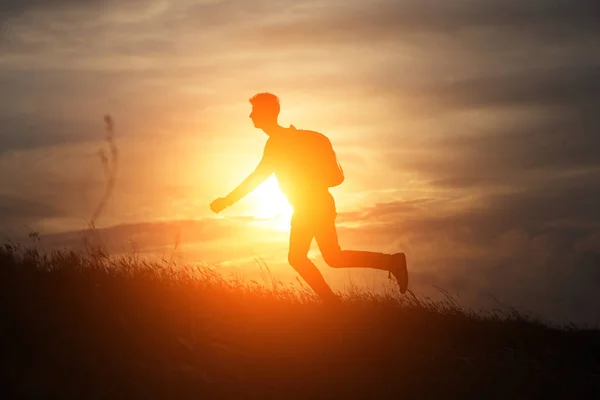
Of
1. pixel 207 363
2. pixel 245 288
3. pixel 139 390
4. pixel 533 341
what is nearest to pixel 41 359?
pixel 139 390

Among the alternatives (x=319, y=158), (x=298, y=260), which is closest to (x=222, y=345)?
(x=298, y=260)

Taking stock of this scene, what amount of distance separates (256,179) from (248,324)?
1926mm

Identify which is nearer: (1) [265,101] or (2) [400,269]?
(1) [265,101]

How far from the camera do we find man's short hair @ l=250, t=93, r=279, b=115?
10.1 metres

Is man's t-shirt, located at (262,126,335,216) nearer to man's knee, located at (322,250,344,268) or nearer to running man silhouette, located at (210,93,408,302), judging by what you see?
running man silhouette, located at (210,93,408,302)

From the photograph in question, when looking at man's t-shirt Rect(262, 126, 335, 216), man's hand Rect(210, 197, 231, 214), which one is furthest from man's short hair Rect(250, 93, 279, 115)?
man's hand Rect(210, 197, 231, 214)

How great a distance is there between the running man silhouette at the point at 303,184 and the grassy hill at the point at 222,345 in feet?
1.98

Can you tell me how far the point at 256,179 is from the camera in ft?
33.7

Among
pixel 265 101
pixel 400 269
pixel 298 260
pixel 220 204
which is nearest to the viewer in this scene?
pixel 265 101

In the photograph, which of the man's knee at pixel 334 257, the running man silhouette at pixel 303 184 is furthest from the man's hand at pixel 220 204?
the man's knee at pixel 334 257

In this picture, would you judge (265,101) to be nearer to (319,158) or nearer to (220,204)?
(319,158)

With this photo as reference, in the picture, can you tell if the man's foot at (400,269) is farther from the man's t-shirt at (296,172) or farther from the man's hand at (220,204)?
the man's hand at (220,204)

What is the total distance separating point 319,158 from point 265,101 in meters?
0.95

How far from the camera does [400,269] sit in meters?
10.5
